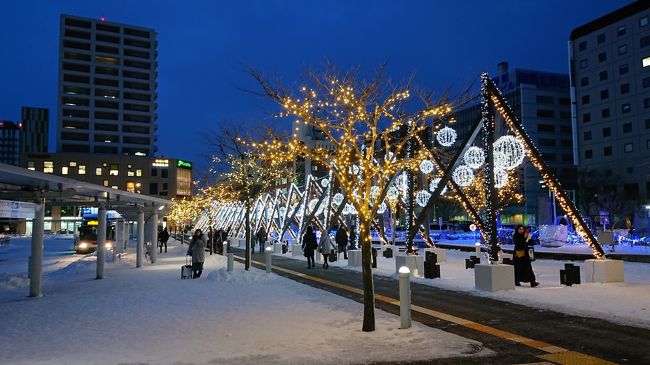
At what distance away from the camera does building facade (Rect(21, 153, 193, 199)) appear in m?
112

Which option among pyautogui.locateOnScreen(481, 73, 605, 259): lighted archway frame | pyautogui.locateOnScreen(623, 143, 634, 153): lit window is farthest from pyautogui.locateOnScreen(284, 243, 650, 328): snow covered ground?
pyautogui.locateOnScreen(623, 143, 634, 153): lit window

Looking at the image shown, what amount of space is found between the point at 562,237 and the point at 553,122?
6364cm

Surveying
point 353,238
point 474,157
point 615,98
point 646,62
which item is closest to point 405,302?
point 474,157

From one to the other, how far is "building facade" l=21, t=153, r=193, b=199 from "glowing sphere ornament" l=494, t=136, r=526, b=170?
336 feet

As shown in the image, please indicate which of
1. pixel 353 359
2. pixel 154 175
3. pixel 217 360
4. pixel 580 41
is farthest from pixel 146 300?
pixel 154 175

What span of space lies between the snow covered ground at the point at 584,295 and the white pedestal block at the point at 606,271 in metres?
0.31

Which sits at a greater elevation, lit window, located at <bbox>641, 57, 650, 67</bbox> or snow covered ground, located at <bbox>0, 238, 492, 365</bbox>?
lit window, located at <bbox>641, 57, 650, 67</bbox>

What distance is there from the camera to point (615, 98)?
71250 mm

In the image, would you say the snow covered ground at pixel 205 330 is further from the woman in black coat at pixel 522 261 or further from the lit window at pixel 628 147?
the lit window at pixel 628 147

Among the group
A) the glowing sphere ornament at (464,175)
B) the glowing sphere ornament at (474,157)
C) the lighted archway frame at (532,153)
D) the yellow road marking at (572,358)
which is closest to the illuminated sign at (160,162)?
the glowing sphere ornament at (464,175)

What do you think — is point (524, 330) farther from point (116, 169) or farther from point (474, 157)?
point (116, 169)

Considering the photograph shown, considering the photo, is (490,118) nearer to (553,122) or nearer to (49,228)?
(553,122)

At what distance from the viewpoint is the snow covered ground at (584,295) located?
10.7 meters

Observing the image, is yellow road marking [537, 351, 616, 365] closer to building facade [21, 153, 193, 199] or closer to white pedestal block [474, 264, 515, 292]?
white pedestal block [474, 264, 515, 292]
